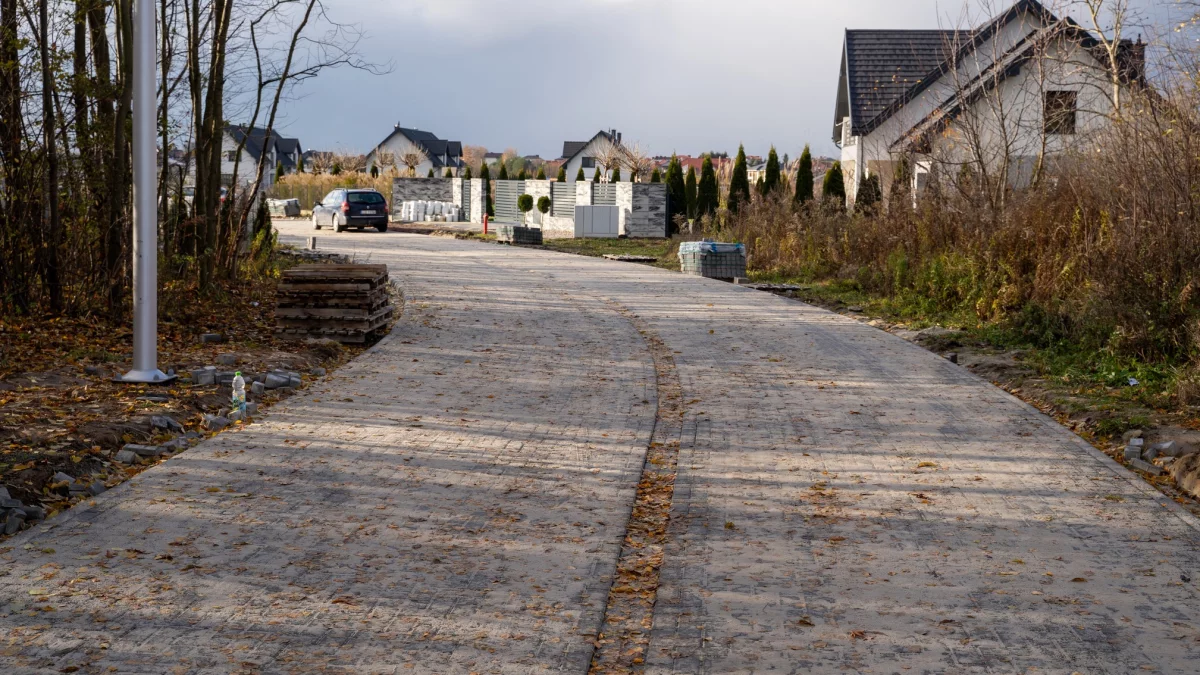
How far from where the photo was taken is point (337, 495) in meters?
5.91

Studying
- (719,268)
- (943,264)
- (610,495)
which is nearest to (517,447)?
(610,495)

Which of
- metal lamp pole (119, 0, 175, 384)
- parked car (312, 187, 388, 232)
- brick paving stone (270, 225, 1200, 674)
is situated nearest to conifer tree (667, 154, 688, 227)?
parked car (312, 187, 388, 232)

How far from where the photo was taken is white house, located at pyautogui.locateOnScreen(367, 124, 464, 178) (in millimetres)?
105875

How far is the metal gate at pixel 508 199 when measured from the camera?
45.2 metres

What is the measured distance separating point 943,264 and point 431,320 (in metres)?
6.74

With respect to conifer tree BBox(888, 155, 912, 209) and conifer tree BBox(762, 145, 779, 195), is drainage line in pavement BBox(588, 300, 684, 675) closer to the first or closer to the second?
conifer tree BBox(888, 155, 912, 209)

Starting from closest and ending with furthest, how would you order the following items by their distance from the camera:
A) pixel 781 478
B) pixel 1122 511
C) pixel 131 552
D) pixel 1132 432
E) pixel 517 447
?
pixel 131 552 < pixel 1122 511 < pixel 781 478 < pixel 517 447 < pixel 1132 432

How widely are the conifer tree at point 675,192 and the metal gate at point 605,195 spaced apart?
1.89m

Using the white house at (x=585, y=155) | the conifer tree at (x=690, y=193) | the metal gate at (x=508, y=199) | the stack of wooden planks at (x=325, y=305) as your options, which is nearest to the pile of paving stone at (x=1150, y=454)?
the stack of wooden planks at (x=325, y=305)

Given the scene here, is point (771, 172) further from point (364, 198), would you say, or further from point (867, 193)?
point (867, 193)

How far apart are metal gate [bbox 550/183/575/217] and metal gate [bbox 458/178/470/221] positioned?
8.51m

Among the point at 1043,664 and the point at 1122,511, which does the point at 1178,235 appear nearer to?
the point at 1122,511

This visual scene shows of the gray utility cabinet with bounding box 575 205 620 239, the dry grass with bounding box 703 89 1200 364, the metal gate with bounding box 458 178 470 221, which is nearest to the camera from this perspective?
the dry grass with bounding box 703 89 1200 364

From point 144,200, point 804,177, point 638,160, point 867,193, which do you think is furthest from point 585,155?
point 144,200
